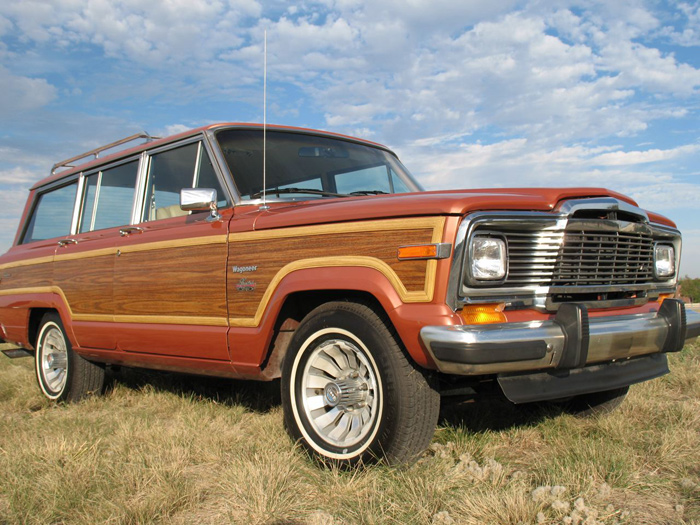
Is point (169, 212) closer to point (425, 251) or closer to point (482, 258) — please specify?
point (425, 251)

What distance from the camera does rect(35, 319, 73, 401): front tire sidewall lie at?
5.15 metres

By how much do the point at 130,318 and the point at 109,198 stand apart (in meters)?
1.25

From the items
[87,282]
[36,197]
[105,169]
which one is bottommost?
[87,282]

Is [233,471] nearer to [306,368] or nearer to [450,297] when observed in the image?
[306,368]

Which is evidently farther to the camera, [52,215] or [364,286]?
[52,215]

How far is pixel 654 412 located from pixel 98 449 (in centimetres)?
326

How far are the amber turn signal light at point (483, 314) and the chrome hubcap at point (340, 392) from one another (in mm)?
536

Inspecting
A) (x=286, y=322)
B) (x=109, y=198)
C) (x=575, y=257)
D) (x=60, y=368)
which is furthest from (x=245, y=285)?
(x=60, y=368)

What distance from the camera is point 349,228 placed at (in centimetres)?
296

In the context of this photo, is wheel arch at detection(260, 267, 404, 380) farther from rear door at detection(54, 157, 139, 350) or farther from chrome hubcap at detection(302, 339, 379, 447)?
rear door at detection(54, 157, 139, 350)

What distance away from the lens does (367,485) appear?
8.68ft

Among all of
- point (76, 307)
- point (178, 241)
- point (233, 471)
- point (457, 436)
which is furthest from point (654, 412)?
point (76, 307)

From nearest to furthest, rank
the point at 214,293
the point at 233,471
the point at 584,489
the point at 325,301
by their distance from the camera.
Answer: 1. the point at 584,489
2. the point at 233,471
3. the point at 325,301
4. the point at 214,293

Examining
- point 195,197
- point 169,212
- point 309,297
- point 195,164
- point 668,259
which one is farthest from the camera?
point 169,212
